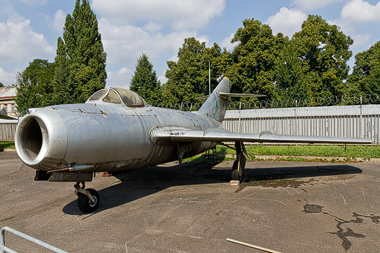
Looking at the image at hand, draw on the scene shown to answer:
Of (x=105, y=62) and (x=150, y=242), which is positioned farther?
(x=105, y=62)

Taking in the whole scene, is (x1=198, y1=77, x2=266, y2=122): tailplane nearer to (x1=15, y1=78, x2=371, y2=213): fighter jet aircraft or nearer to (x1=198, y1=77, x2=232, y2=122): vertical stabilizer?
(x1=198, y1=77, x2=232, y2=122): vertical stabilizer

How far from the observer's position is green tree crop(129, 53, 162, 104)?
109ft

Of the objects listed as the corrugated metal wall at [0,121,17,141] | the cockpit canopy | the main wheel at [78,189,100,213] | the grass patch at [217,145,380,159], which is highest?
the cockpit canopy

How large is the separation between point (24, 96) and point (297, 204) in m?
29.5

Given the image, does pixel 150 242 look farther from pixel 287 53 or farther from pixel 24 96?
pixel 24 96

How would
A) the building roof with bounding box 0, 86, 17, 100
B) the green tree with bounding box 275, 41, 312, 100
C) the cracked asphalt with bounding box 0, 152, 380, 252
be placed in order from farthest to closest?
the building roof with bounding box 0, 86, 17, 100
the green tree with bounding box 275, 41, 312, 100
the cracked asphalt with bounding box 0, 152, 380, 252

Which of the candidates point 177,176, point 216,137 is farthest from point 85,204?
point 177,176

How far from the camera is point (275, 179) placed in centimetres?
889

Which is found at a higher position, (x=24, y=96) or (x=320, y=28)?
(x=320, y=28)

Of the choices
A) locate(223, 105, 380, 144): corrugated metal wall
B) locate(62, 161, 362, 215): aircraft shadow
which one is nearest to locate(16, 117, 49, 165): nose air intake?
locate(62, 161, 362, 215): aircraft shadow

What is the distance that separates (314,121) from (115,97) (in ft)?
46.7

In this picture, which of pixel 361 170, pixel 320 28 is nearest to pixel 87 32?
pixel 320 28

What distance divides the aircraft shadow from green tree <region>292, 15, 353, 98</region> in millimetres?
23363

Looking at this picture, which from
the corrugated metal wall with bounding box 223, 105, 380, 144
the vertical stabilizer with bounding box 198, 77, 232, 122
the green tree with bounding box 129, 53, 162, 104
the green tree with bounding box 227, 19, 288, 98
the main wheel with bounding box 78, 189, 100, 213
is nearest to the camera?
the main wheel with bounding box 78, 189, 100, 213
